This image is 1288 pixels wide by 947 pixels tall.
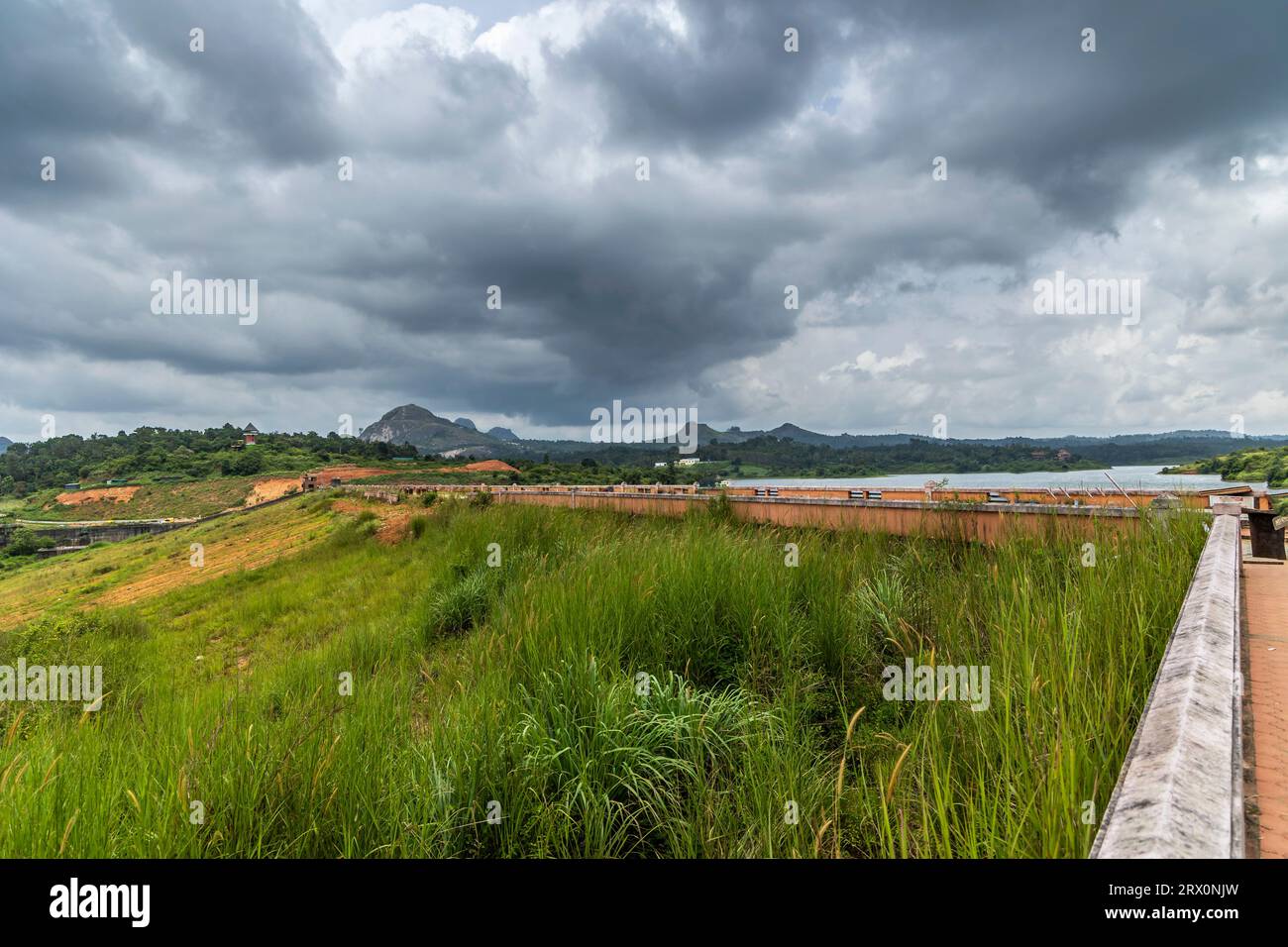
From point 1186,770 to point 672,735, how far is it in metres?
2.83

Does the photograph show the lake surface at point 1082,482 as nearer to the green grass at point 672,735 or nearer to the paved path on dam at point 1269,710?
the paved path on dam at point 1269,710

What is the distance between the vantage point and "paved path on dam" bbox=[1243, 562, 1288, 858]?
6.20 ft

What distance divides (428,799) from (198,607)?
22.2m

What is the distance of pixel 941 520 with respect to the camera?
9.88m

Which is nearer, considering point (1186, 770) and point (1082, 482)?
point (1186, 770)

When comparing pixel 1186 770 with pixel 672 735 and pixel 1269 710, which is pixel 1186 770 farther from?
pixel 672 735

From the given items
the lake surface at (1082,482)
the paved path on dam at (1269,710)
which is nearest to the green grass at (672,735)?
the paved path on dam at (1269,710)

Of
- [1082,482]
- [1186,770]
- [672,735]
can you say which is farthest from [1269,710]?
[1082,482]

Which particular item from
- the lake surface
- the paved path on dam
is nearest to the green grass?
the paved path on dam

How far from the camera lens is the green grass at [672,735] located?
2578 millimetres

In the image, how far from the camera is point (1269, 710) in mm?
2729

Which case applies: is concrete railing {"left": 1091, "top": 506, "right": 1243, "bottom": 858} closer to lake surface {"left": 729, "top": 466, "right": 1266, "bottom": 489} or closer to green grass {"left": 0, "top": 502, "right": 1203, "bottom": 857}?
green grass {"left": 0, "top": 502, "right": 1203, "bottom": 857}

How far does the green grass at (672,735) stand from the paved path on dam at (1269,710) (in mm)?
430
